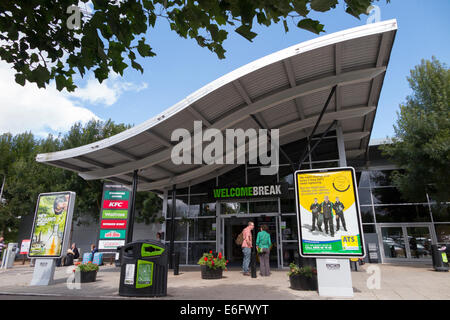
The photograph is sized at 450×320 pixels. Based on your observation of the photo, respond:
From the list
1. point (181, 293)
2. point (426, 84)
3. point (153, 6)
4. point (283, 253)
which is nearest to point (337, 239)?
point (181, 293)

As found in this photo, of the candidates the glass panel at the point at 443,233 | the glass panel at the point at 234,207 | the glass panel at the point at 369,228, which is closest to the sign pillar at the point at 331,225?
the glass panel at the point at 234,207

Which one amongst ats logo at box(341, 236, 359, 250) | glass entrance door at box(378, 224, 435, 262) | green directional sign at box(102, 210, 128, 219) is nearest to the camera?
ats logo at box(341, 236, 359, 250)

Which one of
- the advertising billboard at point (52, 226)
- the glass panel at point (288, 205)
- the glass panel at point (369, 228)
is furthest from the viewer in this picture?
the glass panel at point (369, 228)

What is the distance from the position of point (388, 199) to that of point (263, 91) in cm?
1170

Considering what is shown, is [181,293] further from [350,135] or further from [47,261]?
[350,135]

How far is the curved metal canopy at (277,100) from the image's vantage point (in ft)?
25.3

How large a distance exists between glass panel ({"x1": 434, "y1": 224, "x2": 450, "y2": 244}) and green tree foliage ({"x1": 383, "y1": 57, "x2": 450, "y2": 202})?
2282 millimetres

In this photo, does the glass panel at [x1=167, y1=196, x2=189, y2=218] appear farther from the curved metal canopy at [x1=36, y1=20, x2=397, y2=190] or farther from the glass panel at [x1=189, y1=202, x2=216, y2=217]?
the curved metal canopy at [x1=36, y1=20, x2=397, y2=190]

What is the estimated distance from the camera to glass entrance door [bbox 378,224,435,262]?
49.1ft

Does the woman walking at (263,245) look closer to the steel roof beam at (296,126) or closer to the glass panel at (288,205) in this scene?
the glass panel at (288,205)

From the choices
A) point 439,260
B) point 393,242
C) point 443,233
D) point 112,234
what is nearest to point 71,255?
point 112,234

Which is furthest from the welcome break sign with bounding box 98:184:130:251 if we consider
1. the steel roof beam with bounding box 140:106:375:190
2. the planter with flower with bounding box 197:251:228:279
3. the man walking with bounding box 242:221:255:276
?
the man walking with bounding box 242:221:255:276

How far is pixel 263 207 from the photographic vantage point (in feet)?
44.4

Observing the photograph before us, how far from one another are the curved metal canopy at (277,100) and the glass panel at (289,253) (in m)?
4.99
